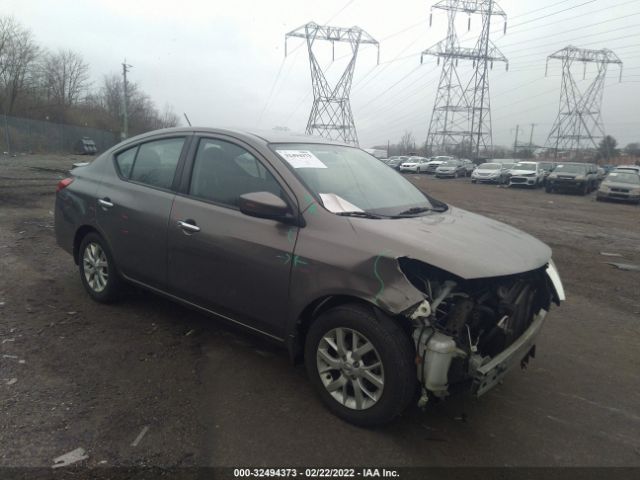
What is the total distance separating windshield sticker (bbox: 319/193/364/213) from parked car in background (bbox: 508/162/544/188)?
2867 cm

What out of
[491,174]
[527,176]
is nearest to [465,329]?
[527,176]

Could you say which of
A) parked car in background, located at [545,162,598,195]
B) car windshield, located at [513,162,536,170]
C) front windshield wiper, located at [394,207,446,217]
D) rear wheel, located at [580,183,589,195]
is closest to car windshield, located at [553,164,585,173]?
parked car in background, located at [545,162,598,195]

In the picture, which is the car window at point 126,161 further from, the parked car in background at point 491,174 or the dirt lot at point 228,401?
the parked car in background at point 491,174

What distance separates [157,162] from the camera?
4.00 meters

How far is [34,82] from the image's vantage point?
151ft

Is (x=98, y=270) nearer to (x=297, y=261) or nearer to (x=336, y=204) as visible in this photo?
(x=297, y=261)

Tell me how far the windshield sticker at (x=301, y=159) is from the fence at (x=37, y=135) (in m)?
40.5

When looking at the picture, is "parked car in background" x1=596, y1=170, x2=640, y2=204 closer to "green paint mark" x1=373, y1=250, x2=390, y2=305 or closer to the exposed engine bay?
the exposed engine bay

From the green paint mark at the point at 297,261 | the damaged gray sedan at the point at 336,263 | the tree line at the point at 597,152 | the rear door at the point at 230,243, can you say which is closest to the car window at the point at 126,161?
the damaged gray sedan at the point at 336,263

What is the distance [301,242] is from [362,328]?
2.16 feet

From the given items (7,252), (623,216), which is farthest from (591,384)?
(623,216)

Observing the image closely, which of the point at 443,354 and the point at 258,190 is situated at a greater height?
the point at 258,190

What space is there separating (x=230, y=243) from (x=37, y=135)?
44.5 meters

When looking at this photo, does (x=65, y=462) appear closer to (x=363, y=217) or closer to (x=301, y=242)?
(x=301, y=242)
